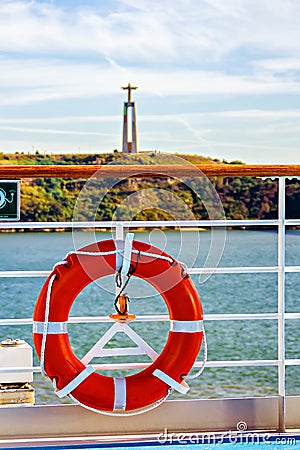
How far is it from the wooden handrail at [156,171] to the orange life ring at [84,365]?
18 cm

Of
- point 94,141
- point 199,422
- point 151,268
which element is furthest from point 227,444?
point 94,141

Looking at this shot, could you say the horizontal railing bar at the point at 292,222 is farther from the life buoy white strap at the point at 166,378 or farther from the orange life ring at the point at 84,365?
the life buoy white strap at the point at 166,378

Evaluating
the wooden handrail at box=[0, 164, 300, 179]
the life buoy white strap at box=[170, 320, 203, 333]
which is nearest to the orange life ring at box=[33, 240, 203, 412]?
the life buoy white strap at box=[170, 320, 203, 333]

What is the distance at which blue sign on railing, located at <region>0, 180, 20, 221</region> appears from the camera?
2209 mm

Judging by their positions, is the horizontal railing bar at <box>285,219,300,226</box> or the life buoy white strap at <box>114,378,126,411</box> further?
the horizontal railing bar at <box>285,219,300,226</box>

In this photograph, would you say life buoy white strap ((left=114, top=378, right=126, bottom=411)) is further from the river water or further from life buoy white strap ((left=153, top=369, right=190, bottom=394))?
the river water

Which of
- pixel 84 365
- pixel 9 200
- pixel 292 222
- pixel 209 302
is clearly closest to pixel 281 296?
pixel 292 222

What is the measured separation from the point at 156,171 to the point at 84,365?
20.5 inches

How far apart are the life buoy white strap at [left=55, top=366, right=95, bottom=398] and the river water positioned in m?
0.23

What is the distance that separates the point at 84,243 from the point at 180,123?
24750mm

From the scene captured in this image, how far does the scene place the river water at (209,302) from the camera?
2.25 m

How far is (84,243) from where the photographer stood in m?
2.17

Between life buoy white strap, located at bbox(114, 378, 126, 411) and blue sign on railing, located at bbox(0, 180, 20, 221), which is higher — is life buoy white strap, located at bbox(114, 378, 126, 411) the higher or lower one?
the lower one

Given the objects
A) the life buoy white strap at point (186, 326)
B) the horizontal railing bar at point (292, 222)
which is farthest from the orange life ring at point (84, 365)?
the horizontal railing bar at point (292, 222)
